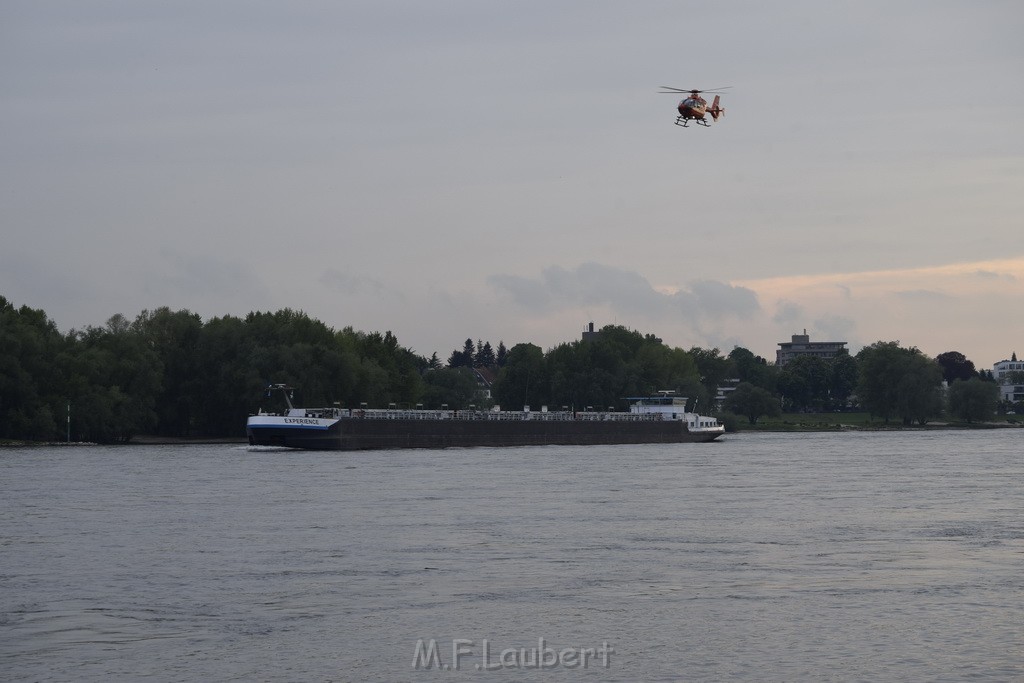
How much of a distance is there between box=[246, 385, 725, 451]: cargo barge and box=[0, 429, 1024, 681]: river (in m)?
44.3

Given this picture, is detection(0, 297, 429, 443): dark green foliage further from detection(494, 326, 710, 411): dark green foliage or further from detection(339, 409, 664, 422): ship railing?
detection(494, 326, 710, 411): dark green foliage

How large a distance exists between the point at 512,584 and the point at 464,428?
297 ft

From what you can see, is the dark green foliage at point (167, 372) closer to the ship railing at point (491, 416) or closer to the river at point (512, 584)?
the ship railing at point (491, 416)

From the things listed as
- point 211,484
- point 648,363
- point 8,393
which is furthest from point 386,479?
point 648,363

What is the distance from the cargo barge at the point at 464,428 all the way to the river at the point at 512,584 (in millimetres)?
44321

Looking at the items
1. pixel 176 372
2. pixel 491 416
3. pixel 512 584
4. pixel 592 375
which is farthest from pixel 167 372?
pixel 512 584

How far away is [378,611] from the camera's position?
26.3 m

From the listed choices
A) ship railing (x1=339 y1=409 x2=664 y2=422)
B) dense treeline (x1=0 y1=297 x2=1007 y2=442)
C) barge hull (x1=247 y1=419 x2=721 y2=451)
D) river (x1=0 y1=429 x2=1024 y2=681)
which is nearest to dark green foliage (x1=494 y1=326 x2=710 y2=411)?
dense treeline (x1=0 y1=297 x2=1007 y2=442)

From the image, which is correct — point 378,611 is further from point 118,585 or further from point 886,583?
point 886,583

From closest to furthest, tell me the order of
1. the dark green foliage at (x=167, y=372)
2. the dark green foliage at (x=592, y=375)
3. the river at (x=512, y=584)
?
the river at (x=512, y=584) < the dark green foliage at (x=167, y=372) < the dark green foliage at (x=592, y=375)

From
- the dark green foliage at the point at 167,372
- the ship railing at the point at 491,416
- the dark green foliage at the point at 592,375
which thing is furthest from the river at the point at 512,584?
the dark green foliage at the point at 592,375

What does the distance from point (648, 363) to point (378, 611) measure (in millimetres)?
167762

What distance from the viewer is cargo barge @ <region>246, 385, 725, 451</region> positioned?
340 ft

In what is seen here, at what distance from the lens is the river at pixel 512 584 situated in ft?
72.2
